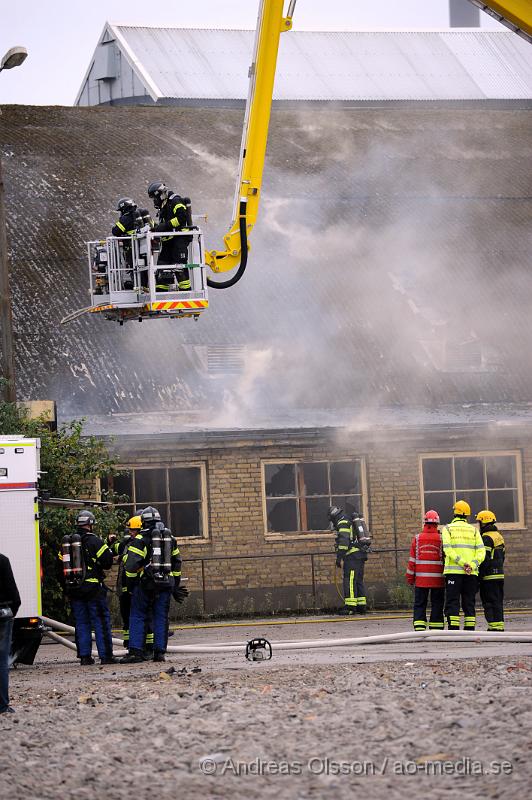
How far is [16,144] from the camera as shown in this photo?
95.3 ft

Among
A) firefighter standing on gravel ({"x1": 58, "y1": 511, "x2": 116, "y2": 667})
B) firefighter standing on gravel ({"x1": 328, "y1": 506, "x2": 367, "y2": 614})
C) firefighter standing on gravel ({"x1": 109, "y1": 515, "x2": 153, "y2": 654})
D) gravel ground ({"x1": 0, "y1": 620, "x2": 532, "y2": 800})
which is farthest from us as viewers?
firefighter standing on gravel ({"x1": 328, "y1": 506, "x2": 367, "y2": 614})

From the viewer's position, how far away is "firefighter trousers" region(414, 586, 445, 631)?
15789mm

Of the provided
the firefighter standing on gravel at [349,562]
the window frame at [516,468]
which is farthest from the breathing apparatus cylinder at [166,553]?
the window frame at [516,468]

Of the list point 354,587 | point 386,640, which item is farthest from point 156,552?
point 354,587

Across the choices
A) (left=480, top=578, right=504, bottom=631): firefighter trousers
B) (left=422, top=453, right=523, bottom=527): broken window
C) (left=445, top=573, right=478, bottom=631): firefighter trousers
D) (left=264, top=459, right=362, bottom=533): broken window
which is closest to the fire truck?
(left=445, top=573, right=478, bottom=631): firefighter trousers

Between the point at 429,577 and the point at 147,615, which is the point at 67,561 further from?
the point at 429,577

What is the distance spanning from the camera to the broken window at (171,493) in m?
21.8

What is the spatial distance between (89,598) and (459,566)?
4.25 metres

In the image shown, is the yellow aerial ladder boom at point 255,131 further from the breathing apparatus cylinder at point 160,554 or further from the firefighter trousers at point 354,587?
the firefighter trousers at point 354,587

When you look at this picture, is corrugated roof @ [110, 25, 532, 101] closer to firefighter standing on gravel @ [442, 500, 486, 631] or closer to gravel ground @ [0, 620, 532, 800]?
firefighter standing on gravel @ [442, 500, 486, 631]

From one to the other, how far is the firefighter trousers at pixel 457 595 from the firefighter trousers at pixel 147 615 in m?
3.36

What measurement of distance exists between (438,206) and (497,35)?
13.7m

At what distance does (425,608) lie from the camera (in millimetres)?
15789

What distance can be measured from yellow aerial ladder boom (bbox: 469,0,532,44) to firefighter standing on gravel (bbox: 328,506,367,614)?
24.9 ft
